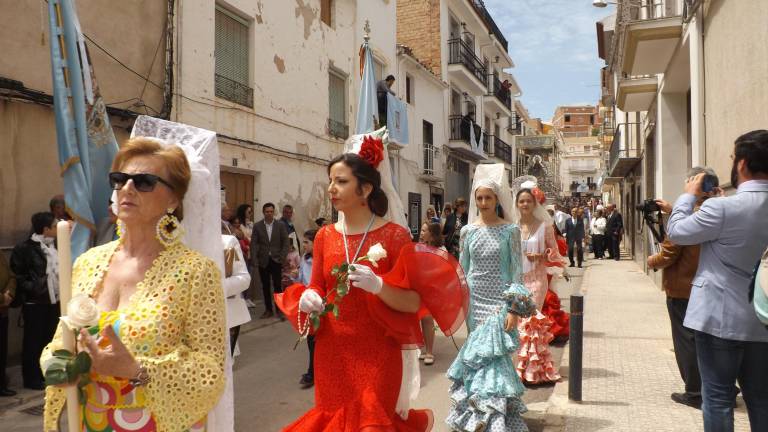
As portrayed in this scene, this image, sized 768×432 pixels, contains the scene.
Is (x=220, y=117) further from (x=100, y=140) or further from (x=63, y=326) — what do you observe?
(x=63, y=326)

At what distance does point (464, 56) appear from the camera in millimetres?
24094

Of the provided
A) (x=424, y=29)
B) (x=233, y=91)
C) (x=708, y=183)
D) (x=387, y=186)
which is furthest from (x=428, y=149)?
(x=387, y=186)

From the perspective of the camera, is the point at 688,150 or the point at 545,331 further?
the point at 688,150

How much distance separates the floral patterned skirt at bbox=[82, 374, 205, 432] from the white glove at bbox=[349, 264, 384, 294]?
3.13 feet

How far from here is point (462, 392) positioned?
4246 millimetres

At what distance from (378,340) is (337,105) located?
12.3 m

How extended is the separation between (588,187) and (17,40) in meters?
72.9

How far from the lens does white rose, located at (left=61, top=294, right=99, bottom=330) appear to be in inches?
63.4

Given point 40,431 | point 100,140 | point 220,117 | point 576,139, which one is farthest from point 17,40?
point 576,139

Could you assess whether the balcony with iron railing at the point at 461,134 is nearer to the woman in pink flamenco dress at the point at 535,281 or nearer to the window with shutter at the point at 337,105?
the window with shutter at the point at 337,105

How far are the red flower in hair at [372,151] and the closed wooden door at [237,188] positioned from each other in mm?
7538

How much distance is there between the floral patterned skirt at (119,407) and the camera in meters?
1.84

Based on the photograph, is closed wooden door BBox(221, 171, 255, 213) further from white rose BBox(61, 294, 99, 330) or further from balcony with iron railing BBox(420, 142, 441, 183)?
balcony with iron railing BBox(420, 142, 441, 183)

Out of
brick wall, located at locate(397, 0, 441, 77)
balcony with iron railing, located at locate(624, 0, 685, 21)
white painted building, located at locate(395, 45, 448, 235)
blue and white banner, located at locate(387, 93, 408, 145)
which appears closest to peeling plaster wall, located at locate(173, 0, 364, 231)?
blue and white banner, located at locate(387, 93, 408, 145)
